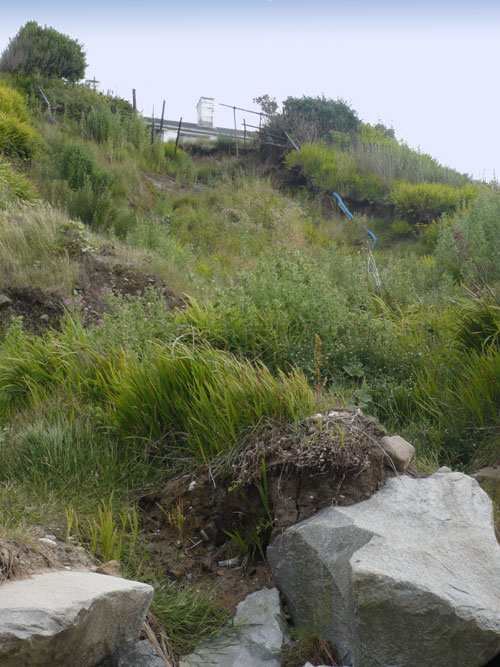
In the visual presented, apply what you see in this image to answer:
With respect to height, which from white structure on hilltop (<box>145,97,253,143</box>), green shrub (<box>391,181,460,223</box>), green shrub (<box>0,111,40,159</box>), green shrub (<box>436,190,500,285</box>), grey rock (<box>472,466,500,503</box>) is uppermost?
white structure on hilltop (<box>145,97,253,143</box>)

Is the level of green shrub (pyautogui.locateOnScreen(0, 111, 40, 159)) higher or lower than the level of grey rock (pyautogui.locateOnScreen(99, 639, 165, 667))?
higher

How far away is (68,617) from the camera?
2.05m

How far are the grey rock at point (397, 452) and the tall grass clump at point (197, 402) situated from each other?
50 centimetres

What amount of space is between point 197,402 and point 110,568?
4.04ft

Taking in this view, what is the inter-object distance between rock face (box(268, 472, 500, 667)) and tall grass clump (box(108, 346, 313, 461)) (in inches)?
29.6

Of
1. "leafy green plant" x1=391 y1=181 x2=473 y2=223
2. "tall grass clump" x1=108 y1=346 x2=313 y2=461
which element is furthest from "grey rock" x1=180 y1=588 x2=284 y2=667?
"leafy green plant" x1=391 y1=181 x2=473 y2=223

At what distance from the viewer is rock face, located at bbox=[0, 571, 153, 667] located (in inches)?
77.4

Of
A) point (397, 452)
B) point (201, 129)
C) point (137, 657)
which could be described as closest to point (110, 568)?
point (137, 657)

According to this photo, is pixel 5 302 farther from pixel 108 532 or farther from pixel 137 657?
pixel 137 657

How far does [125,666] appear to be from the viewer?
96.3 inches

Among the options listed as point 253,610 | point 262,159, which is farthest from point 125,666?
point 262,159

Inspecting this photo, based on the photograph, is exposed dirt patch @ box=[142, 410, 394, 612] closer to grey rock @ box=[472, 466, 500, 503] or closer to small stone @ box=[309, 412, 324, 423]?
small stone @ box=[309, 412, 324, 423]

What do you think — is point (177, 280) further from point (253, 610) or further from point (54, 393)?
point (253, 610)

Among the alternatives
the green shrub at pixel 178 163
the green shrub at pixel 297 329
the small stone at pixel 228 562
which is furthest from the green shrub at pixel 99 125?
the small stone at pixel 228 562
